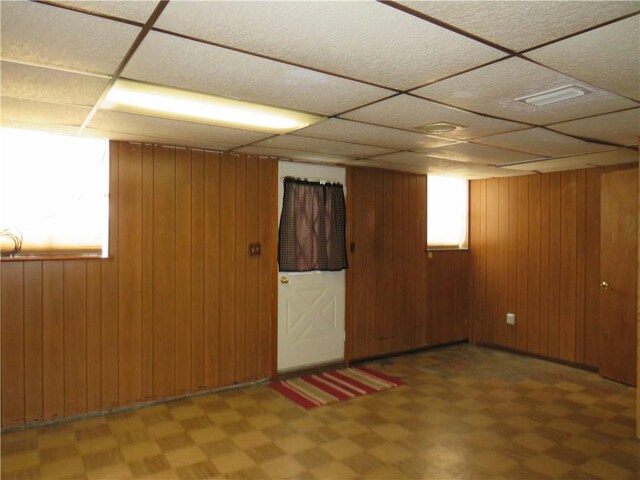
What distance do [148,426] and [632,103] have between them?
150 inches

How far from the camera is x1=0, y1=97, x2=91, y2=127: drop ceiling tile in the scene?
253 cm

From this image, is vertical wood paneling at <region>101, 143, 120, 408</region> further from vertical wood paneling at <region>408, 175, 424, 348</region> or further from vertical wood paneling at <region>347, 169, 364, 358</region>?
vertical wood paneling at <region>408, 175, 424, 348</region>

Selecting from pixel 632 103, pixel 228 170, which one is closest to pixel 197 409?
pixel 228 170

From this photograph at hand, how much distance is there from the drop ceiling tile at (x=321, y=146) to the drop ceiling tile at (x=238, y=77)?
2.96 feet

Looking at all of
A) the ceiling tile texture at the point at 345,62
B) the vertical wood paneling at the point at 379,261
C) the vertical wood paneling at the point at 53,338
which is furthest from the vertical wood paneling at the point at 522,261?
the vertical wood paneling at the point at 53,338

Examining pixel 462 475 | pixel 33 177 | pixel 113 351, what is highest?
pixel 33 177

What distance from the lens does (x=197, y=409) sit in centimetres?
366

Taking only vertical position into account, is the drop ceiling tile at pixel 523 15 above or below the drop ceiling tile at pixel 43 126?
below

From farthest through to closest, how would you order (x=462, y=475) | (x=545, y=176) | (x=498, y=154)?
(x=545, y=176)
(x=498, y=154)
(x=462, y=475)

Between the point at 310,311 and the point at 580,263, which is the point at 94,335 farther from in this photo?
the point at 580,263

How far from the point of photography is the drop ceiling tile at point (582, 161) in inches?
156

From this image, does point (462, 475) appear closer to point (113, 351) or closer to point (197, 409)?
point (197, 409)

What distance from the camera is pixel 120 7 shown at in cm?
143

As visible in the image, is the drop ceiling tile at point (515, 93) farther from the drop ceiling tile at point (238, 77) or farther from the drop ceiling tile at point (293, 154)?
the drop ceiling tile at point (293, 154)
